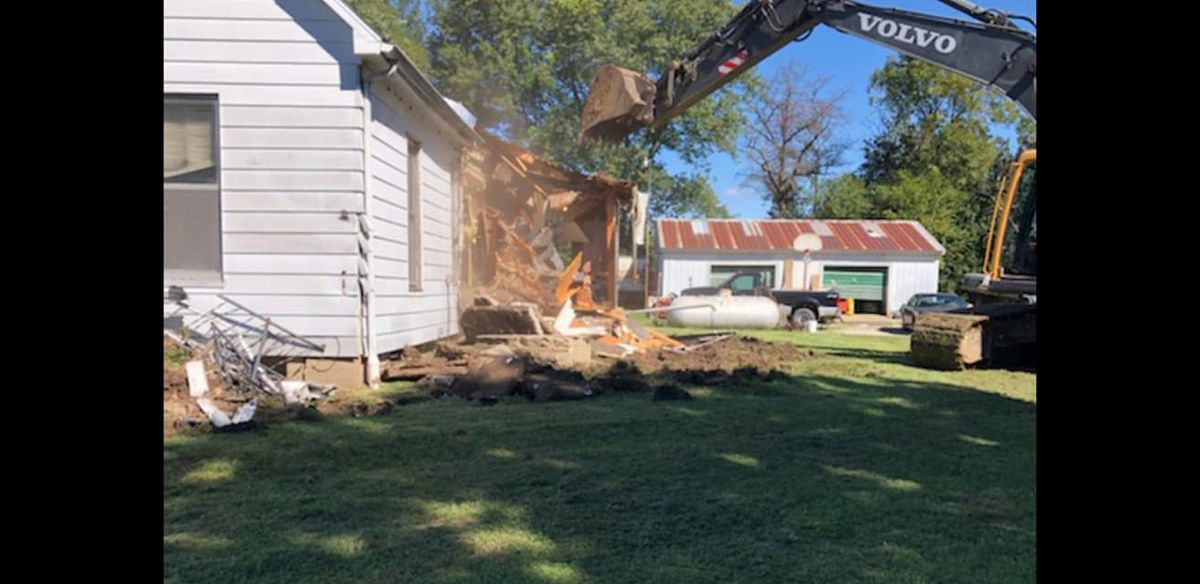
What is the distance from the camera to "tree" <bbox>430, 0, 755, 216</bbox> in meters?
31.8

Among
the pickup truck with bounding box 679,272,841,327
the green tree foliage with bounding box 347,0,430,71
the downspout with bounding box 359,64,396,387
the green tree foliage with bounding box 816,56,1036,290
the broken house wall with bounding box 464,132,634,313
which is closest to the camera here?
the downspout with bounding box 359,64,396,387

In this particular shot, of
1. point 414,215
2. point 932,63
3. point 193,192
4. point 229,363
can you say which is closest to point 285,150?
point 193,192

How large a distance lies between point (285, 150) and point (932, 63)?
7.27 m

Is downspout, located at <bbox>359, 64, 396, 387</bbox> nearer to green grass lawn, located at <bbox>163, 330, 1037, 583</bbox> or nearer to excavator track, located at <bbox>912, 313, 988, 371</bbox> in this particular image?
green grass lawn, located at <bbox>163, 330, 1037, 583</bbox>

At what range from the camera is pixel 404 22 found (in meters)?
31.9

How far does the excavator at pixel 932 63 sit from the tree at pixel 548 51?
22.6 meters

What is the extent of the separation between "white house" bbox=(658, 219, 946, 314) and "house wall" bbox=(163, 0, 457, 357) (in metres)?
23.9

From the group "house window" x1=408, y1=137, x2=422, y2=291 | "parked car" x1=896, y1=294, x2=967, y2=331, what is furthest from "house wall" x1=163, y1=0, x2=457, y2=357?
"parked car" x1=896, y1=294, x2=967, y2=331

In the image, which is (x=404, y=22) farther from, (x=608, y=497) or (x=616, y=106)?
(x=608, y=497)

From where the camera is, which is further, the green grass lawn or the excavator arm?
the excavator arm

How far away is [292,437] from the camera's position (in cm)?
481

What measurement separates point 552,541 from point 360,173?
494 centimetres
